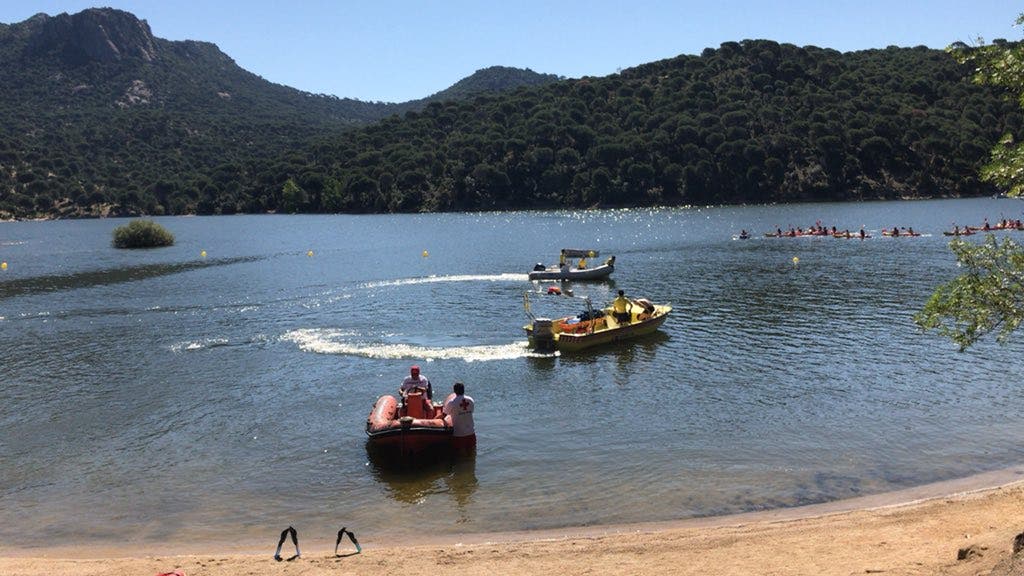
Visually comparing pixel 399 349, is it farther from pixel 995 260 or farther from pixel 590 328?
pixel 995 260

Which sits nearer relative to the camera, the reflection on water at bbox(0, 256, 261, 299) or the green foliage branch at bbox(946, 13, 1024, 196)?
the green foliage branch at bbox(946, 13, 1024, 196)

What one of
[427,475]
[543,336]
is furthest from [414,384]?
[543,336]

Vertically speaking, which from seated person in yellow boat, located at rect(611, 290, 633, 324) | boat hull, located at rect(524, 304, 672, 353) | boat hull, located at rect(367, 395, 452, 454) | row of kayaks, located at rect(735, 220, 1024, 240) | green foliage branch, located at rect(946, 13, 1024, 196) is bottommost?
boat hull, located at rect(367, 395, 452, 454)

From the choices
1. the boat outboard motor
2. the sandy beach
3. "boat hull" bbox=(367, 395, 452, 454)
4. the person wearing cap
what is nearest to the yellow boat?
the boat outboard motor

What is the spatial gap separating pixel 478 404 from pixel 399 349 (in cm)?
823

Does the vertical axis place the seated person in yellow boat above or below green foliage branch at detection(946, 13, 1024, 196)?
below

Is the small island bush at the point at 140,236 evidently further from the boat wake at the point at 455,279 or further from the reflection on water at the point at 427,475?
the reflection on water at the point at 427,475

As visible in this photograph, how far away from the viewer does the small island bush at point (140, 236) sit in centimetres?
8319

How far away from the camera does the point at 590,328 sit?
29328 millimetres

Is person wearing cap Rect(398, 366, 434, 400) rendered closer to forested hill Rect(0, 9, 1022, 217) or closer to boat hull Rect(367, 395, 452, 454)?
boat hull Rect(367, 395, 452, 454)

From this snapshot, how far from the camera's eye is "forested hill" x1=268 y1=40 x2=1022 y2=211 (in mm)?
127500

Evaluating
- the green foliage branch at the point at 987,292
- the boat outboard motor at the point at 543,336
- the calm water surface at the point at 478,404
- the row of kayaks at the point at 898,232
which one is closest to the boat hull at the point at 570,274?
the calm water surface at the point at 478,404

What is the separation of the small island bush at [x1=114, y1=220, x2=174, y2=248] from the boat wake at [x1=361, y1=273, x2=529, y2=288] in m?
44.9

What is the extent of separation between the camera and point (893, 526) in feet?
42.3
